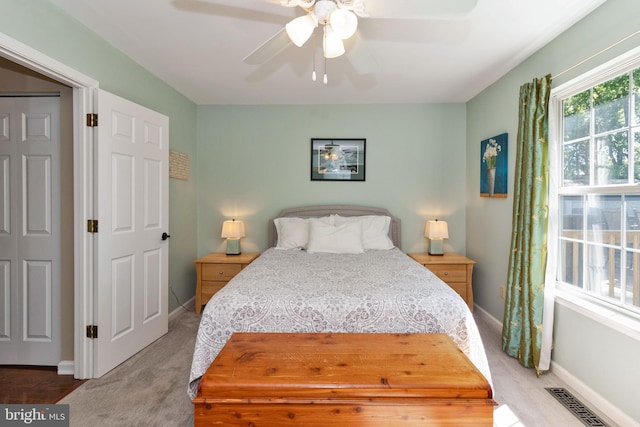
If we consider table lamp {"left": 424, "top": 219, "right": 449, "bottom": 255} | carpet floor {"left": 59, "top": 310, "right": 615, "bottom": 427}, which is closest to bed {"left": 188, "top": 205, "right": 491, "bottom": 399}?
carpet floor {"left": 59, "top": 310, "right": 615, "bottom": 427}

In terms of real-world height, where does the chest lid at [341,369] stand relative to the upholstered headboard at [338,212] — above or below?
below

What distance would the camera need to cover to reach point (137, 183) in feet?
8.39

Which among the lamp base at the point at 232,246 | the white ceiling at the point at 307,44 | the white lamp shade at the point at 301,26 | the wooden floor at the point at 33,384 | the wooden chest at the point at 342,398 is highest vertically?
the white ceiling at the point at 307,44

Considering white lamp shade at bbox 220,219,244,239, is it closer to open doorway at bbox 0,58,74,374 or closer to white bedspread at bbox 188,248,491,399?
open doorway at bbox 0,58,74,374

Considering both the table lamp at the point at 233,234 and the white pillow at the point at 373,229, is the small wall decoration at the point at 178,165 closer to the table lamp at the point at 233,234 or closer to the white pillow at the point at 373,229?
the table lamp at the point at 233,234

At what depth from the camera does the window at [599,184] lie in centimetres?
179

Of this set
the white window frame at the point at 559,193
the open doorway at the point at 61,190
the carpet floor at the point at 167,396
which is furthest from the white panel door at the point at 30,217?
the white window frame at the point at 559,193

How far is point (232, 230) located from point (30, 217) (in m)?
1.78

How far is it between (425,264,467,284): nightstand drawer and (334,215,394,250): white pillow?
1.79ft

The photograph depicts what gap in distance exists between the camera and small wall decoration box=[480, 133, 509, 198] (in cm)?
299

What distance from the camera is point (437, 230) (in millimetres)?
3605

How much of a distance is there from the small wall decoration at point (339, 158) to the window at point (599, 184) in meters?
2.07

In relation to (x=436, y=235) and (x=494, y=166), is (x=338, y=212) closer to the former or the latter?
(x=436, y=235)

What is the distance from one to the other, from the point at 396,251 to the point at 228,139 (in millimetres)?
2532
